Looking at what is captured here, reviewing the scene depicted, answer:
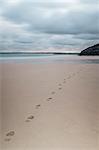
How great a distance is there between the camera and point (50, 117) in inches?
103

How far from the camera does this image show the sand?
2133 mm

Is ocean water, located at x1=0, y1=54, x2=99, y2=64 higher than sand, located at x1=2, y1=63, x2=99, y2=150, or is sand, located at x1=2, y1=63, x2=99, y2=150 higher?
ocean water, located at x1=0, y1=54, x2=99, y2=64

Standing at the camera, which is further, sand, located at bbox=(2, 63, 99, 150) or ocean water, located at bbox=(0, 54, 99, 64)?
ocean water, located at bbox=(0, 54, 99, 64)

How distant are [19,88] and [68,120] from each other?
4.90 ft

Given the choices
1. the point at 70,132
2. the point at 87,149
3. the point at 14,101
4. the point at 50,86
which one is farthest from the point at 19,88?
the point at 87,149

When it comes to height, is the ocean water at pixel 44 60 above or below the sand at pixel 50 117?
above

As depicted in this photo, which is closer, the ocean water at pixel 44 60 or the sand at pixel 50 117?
the sand at pixel 50 117

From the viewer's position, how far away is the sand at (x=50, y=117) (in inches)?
84.0

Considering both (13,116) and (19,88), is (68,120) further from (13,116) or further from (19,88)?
(19,88)

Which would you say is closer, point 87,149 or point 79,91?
point 87,149

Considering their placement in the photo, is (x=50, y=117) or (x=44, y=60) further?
(x=44, y=60)

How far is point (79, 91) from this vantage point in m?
3.74

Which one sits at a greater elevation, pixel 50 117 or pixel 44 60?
pixel 44 60

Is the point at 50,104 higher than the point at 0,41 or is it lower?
lower
